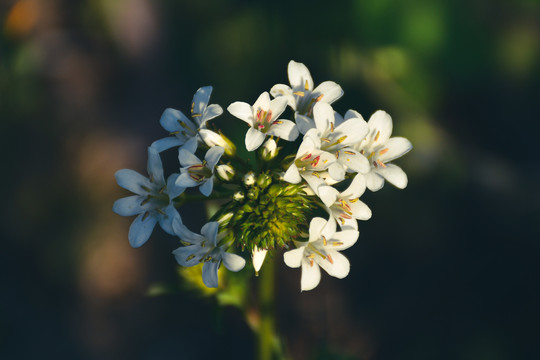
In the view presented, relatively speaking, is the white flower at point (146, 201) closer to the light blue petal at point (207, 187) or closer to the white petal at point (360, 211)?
the light blue petal at point (207, 187)

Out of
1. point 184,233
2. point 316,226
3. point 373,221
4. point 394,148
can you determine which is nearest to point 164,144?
point 184,233

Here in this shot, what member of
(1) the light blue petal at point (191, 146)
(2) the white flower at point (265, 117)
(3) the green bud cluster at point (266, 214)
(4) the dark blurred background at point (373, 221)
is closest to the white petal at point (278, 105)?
(2) the white flower at point (265, 117)

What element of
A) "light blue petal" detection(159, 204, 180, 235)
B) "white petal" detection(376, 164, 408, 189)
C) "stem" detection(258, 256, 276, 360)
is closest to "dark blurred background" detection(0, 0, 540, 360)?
"stem" detection(258, 256, 276, 360)

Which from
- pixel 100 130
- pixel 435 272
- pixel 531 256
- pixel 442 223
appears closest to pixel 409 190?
pixel 442 223

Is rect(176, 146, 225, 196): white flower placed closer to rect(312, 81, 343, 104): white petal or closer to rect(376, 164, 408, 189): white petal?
rect(312, 81, 343, 104): white petal

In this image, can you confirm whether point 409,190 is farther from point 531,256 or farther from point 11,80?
point 11,80

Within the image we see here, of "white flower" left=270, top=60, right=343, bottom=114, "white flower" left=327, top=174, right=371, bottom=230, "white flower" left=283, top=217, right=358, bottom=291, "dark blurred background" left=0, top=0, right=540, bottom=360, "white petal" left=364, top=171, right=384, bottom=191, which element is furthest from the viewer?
"dark blurred background" left=0, top=0, right=540, bottom=360
